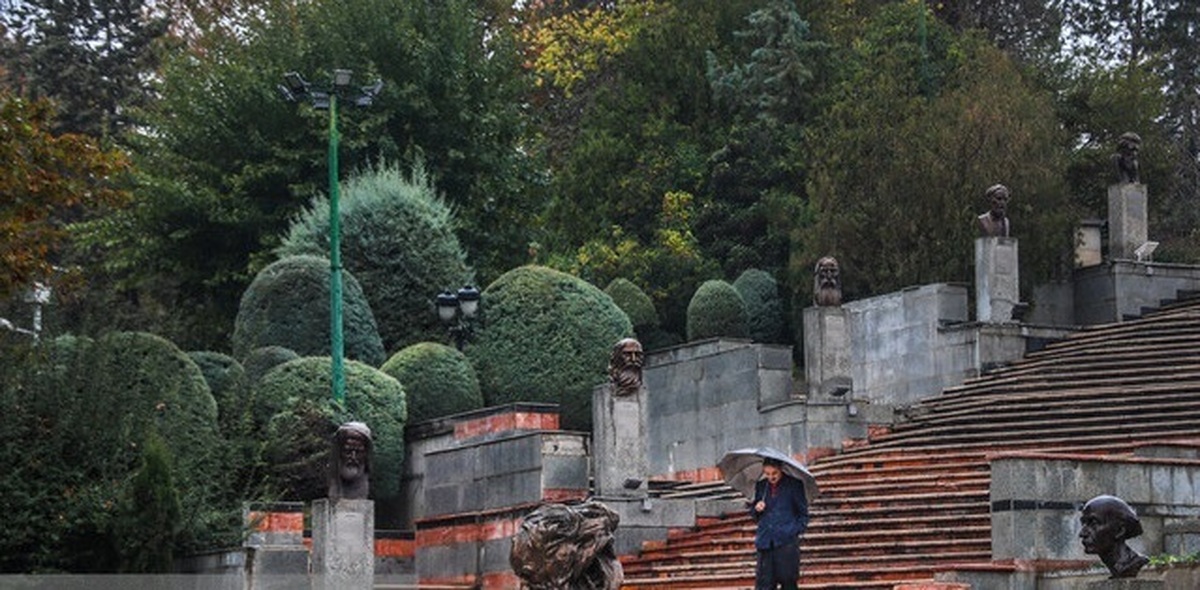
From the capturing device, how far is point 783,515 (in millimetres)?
19172

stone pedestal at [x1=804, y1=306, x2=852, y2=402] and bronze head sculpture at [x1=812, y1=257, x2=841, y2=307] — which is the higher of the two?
bronze head sculpture at [x1=812, y1=257, x2=841, y2=307]

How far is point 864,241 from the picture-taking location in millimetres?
38906

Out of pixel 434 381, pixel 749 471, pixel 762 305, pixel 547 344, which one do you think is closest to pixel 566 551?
pixel 749 471

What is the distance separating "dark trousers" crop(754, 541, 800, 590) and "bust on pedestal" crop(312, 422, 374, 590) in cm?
525

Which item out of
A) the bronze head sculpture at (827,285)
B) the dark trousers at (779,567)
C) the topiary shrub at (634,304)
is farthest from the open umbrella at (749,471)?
the topiary shrub at (634,304)

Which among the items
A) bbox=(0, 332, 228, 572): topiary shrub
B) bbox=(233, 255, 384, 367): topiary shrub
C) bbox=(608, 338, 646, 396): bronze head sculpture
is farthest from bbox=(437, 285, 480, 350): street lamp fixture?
bbox=(608, 338, 646, 396): bronze head sculpture

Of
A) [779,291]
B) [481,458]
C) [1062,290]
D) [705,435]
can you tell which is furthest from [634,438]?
[779,291]

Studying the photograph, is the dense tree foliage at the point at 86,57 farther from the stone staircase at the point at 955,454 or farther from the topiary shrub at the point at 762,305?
the stone staircase at the point at 955,454

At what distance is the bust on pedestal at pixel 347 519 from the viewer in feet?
76.0

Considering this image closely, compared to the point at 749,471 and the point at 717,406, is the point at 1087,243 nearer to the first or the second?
the point at 717,406

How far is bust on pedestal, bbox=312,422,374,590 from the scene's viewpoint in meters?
23.2

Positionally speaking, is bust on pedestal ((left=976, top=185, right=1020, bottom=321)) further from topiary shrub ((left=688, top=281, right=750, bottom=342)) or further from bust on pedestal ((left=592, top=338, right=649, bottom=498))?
topiary shrub ((left=688, top=281, right=750, bottom=342))

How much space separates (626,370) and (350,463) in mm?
3832

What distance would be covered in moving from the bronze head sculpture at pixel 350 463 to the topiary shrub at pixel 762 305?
18747 millimetres
